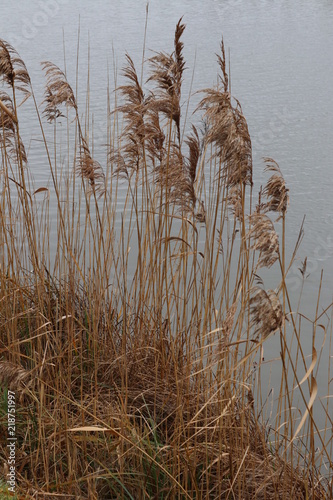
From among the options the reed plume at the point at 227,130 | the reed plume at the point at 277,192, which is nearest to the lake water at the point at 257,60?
the reed plume at the point at 227,130

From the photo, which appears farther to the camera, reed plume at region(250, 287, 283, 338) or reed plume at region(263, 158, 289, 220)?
reed plume at region(263, 158, 289, 220)

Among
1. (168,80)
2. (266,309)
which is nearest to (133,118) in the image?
(168,80)

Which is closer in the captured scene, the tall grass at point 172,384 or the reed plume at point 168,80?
the tall grass at point 172,384

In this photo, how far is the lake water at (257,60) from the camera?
20.1 feet

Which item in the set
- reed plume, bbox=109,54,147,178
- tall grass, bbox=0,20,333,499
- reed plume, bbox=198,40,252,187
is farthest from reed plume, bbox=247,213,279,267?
reed plume, bbox=109,54,147,178

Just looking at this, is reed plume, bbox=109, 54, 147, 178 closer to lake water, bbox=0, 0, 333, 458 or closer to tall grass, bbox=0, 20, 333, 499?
tall grass, bbox=0, 20, 333, 499

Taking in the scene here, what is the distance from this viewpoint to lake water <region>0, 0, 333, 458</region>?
612 cm

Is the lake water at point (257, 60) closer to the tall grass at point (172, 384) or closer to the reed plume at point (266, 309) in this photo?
A: the tall grass at point (172, 384)

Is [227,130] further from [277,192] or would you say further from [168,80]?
[168,80]

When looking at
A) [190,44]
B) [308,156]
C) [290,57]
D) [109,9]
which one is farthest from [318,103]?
[109,9]

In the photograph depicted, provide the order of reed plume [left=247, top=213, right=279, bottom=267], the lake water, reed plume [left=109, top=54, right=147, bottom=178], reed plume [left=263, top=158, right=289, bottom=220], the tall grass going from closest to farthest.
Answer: reed plume [left=247, top=213, right=279, bottom=267], reed plume [left=263, top=158, right=289, bottom=220], the tall grass, reed plume [left=109, top=54, right=147, bottom=178], the lake water

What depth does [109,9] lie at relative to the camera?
15.1 m

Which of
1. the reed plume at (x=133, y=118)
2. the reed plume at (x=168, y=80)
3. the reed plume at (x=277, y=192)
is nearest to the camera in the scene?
the reed plume at (x=277, y=192)

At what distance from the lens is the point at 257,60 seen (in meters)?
10.5
